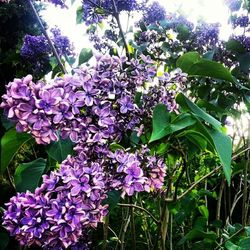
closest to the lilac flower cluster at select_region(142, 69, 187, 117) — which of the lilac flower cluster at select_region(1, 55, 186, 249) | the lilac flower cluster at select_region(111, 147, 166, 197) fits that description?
the lilac flower cluster at select_region(1, 55, 186, 249)

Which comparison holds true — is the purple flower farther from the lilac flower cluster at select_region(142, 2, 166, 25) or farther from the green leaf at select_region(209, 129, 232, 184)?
the lilac flower cluster at select_region(142, 2, 166, 25)

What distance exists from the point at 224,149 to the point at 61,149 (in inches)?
14.7

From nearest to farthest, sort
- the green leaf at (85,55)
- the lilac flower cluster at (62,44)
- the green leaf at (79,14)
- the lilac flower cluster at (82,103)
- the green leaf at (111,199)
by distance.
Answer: the lilac flower cluster at (82,103) → the green leaf at (111,199) → the green leaf at (85,55) → the lilac flower cluster at (62,44) → the green leaf at (79,14)

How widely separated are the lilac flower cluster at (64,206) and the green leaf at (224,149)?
0.76ft

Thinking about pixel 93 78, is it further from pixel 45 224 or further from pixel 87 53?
A: pixel 87 53

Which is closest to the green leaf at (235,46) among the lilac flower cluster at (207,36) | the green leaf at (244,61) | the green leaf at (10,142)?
the green leaf at (244,61)

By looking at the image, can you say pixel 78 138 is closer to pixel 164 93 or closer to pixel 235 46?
pixel 164 93

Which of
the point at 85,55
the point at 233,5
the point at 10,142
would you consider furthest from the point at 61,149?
the point at 233,5

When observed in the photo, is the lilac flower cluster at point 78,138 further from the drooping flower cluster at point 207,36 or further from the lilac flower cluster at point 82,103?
the drooping flower cluster at point 207,36

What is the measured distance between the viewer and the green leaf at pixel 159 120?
2.90ft

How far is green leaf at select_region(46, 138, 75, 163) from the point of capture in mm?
1025

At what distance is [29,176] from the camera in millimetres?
1177

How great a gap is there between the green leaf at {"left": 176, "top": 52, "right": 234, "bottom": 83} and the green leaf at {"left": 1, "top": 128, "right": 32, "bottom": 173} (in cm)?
41

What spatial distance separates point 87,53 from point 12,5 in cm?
395
